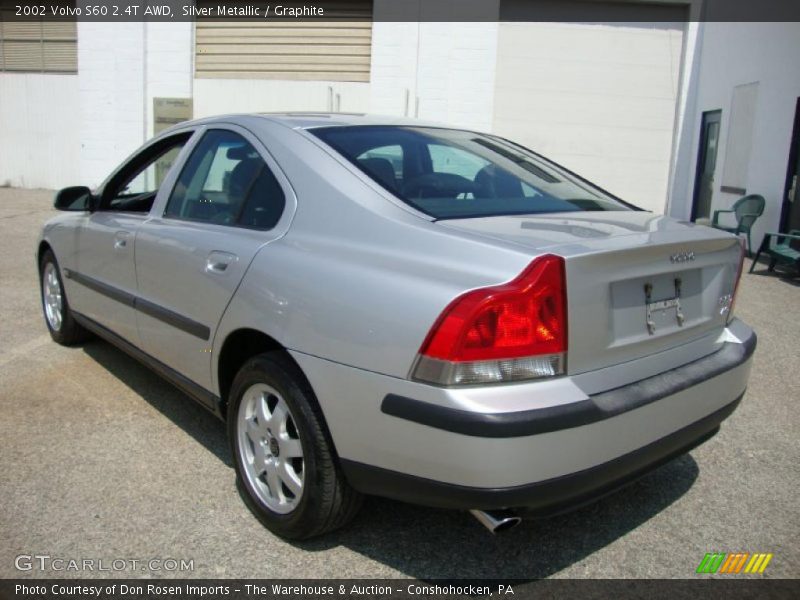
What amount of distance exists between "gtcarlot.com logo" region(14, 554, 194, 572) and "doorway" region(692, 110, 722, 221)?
11.6 metres

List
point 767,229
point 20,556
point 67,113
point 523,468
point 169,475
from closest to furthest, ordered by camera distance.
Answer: point 523,468, point 20,556, point 169,475, point 767,229, point 67,113

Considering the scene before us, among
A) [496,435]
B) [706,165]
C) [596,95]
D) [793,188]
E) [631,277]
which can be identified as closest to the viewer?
[496,435]

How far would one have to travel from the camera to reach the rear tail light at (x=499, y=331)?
2029mm

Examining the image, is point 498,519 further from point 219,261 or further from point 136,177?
point 136,177

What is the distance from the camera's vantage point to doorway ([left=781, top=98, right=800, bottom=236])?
962 centimetres

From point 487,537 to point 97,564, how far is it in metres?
1.39

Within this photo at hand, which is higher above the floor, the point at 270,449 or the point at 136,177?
the point at 136,177

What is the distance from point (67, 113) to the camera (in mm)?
15414

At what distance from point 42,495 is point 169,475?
0.50 m

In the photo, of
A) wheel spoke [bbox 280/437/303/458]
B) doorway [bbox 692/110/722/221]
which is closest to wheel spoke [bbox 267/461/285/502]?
wheel spoke [bbox 280/437/303/458]

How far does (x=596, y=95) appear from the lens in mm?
12781

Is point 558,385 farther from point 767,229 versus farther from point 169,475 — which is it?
point 767,229

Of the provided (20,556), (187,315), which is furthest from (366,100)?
(20,556)

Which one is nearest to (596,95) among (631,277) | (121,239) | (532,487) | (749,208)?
(749,208)
